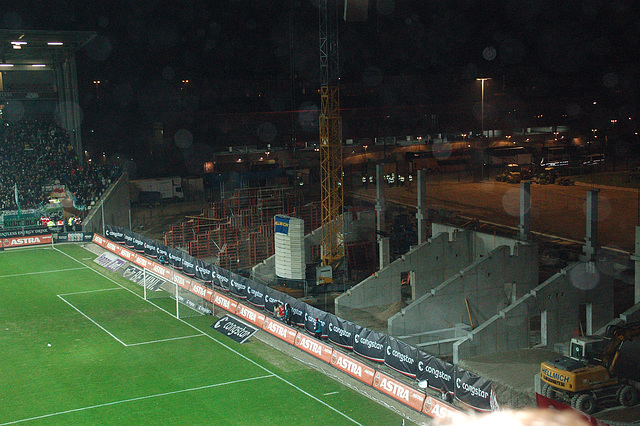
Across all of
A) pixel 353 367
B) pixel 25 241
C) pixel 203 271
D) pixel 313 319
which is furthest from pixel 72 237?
pixel 353 367

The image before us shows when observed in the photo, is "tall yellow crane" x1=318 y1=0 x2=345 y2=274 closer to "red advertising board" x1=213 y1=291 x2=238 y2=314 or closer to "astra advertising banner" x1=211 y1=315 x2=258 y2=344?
"red advertising board" x1=213 y1=291 x2=238 y2=314

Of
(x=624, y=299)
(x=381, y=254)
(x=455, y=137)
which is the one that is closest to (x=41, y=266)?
(x=381, y=254)

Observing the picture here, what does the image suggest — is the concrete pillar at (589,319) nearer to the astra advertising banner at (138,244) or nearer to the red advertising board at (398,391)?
the red advertising board at (398,391)

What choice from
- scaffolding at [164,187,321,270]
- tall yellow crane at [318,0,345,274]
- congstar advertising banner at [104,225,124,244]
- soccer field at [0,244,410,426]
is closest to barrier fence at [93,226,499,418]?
soccer field at [0,244,410,426]

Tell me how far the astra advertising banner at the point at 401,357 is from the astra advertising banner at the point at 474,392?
2.39 meters

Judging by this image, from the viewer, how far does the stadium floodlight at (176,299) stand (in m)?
33.4

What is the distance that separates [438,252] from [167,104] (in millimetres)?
59341

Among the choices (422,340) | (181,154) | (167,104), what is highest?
(167,104)

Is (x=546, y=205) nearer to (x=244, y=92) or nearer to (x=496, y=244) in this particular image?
(x=496, y=244)

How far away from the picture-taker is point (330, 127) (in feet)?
144

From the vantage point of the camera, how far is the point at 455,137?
88.8 meters

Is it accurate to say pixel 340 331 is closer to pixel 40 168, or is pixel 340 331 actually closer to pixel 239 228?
pixel 239 228

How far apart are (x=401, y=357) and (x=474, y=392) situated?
3.98 metres

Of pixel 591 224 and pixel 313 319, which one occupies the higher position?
pixel 591 224
